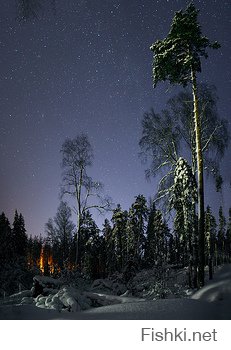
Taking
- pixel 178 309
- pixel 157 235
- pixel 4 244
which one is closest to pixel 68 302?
pixel 178 309

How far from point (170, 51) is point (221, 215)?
1961 inches

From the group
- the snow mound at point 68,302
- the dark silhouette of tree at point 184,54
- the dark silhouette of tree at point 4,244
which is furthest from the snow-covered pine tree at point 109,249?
the snow mound at point 68,302

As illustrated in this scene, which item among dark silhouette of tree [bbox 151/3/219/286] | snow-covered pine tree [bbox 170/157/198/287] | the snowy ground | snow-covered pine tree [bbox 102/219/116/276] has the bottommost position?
snow-covered pine tree [bbox 102/219/116/276]

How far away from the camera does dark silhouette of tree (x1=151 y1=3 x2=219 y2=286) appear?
731 centimetres

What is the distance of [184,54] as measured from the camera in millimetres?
8094

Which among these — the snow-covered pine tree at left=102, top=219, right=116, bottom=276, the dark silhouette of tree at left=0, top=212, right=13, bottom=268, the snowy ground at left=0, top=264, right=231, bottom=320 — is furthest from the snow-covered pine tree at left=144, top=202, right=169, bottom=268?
the dark silhouette of tree at left=0, top=212, right=13, bottom=268

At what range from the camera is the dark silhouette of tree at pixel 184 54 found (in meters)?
7.31

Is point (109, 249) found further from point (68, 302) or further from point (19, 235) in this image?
point (68, 302)

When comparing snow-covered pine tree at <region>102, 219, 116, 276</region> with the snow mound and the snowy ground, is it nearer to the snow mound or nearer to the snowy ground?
the snow mound

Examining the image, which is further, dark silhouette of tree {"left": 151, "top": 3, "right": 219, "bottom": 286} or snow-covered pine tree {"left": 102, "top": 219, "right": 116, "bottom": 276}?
snow-covered pine tree {"left": 102, "top": 219, "right": 116, "bottom": 276}
